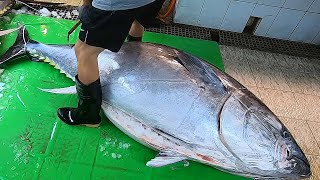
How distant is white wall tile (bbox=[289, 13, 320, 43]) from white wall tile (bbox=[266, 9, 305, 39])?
7 centimetres

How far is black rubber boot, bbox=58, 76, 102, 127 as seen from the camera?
2207mm

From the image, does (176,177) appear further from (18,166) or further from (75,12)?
(75,12)

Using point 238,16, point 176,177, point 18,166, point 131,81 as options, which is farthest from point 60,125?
point 238,16

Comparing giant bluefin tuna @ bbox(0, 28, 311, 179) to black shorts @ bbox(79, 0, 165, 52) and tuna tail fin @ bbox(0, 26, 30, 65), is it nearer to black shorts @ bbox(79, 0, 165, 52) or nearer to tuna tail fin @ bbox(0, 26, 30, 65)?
black shorts @ bbox(79, 0, 165, 52)

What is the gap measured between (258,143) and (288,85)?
1.70 meters

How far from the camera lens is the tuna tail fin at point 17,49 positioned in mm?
2680

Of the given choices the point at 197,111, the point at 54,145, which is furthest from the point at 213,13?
the point at 54,145

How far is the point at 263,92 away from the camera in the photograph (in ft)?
10.6

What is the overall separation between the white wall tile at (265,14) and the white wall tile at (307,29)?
1.22 ft

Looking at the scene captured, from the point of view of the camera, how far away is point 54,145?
7.40ft

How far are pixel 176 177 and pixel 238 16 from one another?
2.39m

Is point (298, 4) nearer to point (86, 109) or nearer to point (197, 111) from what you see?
point (197, 111)

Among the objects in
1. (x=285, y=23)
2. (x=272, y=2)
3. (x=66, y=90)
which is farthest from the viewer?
(x=285, y=23)

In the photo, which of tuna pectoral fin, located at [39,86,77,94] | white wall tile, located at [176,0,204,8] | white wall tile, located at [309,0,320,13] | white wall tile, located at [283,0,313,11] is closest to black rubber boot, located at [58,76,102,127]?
tuna pectoral fin, located at [39,86,77,94]
